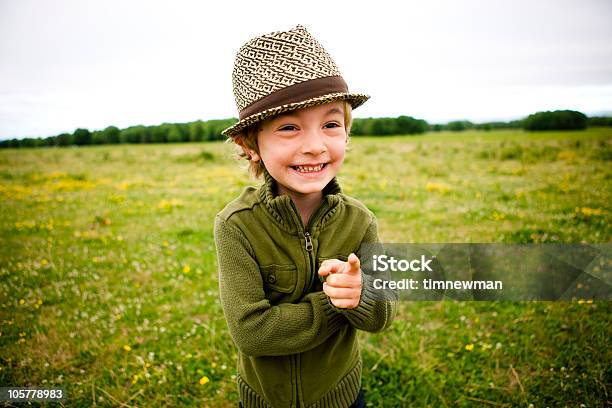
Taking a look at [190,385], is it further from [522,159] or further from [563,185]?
[522,159]

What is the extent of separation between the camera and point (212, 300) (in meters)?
5.64

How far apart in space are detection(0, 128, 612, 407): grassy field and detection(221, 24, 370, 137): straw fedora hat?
5.55ft

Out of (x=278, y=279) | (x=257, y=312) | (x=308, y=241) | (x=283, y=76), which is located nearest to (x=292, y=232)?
(x=308, y=241)

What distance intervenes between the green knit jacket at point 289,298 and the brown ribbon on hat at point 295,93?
51cm

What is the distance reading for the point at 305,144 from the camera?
194cm

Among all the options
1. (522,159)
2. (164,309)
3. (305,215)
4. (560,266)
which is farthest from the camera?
(522,159)

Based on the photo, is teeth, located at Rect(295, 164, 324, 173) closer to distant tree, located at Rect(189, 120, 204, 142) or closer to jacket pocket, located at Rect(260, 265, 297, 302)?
jacket pocket, located at Rect(260, 265, 297, 302)

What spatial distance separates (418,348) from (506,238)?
407cm

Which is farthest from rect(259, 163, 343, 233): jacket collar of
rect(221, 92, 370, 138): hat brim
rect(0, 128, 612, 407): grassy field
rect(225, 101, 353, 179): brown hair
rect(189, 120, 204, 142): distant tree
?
rect(189, 120, 204, 142): distant tree

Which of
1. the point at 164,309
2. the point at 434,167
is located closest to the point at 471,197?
the point at 434,167

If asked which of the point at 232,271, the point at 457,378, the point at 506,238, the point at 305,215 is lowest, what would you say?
the point at 457,378

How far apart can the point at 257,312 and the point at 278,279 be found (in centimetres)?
25

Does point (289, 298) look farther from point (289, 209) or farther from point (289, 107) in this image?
point (289, 107)

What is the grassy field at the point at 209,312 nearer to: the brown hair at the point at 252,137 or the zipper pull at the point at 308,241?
the brown hair at the point at 252,137
